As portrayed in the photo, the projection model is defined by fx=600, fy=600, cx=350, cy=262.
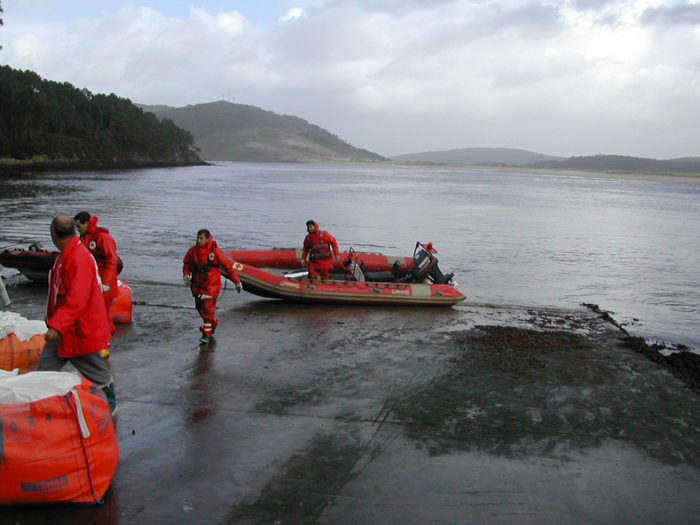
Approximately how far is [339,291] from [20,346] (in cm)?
594

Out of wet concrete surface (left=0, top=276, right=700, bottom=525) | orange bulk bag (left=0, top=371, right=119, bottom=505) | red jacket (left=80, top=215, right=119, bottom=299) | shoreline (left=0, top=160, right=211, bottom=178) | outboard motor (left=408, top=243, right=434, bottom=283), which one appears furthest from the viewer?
shoreline (left=0, top=160, right=211, bottom=178)

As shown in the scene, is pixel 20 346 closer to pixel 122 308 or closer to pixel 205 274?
pixel 205 274

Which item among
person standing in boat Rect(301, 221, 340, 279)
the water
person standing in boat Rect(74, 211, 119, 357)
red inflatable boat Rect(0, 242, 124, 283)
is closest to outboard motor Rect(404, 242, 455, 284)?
the water

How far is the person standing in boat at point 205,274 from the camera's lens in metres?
7.45

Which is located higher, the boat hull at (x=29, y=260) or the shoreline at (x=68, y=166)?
the shoreline at (x=68, y=166)

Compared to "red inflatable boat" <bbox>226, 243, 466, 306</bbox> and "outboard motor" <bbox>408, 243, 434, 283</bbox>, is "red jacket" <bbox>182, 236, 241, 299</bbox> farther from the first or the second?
"outboard motor" <bbox>408, 243, 434, 283</bbox>

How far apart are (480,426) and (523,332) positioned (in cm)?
398

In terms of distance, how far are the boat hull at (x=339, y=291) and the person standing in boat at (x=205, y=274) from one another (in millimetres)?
2772

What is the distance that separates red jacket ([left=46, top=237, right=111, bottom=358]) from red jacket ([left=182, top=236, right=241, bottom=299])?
3083 mm

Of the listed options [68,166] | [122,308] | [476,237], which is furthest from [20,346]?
[68,166]

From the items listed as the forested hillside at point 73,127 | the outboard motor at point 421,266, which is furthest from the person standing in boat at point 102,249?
the forested hillside at point 73,127

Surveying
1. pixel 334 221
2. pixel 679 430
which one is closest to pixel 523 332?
pixel 679 430

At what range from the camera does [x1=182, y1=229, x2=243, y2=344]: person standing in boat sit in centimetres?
745

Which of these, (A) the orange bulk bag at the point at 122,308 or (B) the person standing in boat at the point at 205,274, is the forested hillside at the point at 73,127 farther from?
(B) the person standing in boat at the point at 205,274
